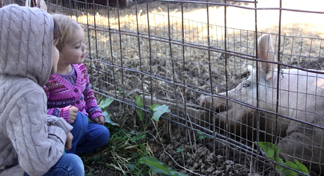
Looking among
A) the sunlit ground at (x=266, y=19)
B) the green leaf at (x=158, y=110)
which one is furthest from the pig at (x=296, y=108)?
the sunlit ground at (x=266, y=19)

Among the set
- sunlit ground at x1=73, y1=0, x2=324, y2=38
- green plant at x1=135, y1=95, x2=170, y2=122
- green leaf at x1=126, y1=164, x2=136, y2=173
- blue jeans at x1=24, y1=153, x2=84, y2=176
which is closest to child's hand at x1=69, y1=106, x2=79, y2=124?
blue jeans at x1=24, y1=153, x2=84, y2=176

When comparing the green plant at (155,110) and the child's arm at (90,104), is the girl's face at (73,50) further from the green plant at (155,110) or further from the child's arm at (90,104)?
the green plant at (155,110)

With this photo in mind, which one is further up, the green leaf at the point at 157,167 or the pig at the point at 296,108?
the pig at the point at 296,108

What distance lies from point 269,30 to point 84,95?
3.64 m

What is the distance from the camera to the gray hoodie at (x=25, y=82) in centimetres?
160

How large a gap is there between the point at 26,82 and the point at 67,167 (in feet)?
1.80

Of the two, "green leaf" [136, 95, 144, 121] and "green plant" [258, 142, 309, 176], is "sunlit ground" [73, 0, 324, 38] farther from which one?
"green plant" [258, 142, 309, 176]

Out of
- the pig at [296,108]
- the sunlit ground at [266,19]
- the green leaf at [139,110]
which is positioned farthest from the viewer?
the sunlit ground at [266,19]

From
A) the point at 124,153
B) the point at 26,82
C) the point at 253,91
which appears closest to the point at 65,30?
the point at 26,82

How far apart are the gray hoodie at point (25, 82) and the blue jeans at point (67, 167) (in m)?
0.21

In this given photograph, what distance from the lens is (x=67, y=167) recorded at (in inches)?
74.9

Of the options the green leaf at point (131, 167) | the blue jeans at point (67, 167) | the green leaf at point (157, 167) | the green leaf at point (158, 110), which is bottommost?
the green leaf at point (131, 167)

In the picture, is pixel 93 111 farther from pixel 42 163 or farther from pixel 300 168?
pixel 300 168

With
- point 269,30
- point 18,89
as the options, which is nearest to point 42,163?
point 18,89
